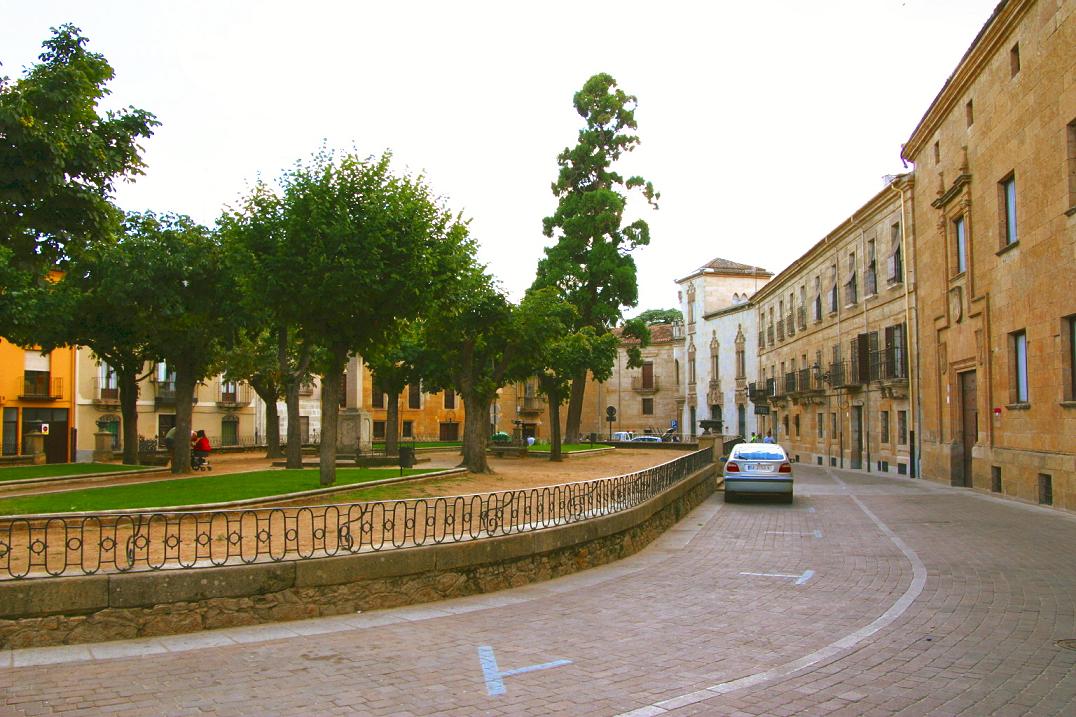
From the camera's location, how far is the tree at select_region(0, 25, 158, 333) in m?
10.4

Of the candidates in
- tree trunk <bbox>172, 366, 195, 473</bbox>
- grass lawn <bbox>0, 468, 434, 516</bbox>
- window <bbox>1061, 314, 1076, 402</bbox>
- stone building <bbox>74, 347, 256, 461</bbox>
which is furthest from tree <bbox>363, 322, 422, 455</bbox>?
window <bbox>1061, 314, 1076, 402</bbox>

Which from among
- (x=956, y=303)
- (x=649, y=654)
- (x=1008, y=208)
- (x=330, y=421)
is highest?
(x=1008, y=208)

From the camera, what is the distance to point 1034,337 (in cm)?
1991

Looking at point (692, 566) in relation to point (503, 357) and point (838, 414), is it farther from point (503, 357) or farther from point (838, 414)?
point (838, 414)

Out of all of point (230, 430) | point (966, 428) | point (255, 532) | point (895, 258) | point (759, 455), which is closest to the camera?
point (255, 532)

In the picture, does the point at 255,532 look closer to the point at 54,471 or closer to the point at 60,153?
the point at 60,153

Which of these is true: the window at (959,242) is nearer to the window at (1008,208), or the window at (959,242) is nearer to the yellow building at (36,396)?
the window at (1008,208)

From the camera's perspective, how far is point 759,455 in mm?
22109

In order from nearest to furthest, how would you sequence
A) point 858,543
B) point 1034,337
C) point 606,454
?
point 858,543
point 1034,337
point 606,454

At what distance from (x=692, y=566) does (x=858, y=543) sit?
12.6 ft

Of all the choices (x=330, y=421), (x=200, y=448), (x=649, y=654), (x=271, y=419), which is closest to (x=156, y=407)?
(x=271, y=419)

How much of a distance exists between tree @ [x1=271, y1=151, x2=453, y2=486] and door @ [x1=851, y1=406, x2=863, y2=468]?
87.8ft

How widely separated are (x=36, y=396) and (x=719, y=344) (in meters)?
47.5

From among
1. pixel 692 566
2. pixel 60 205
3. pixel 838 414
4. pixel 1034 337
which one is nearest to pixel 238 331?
pixel 60 205
